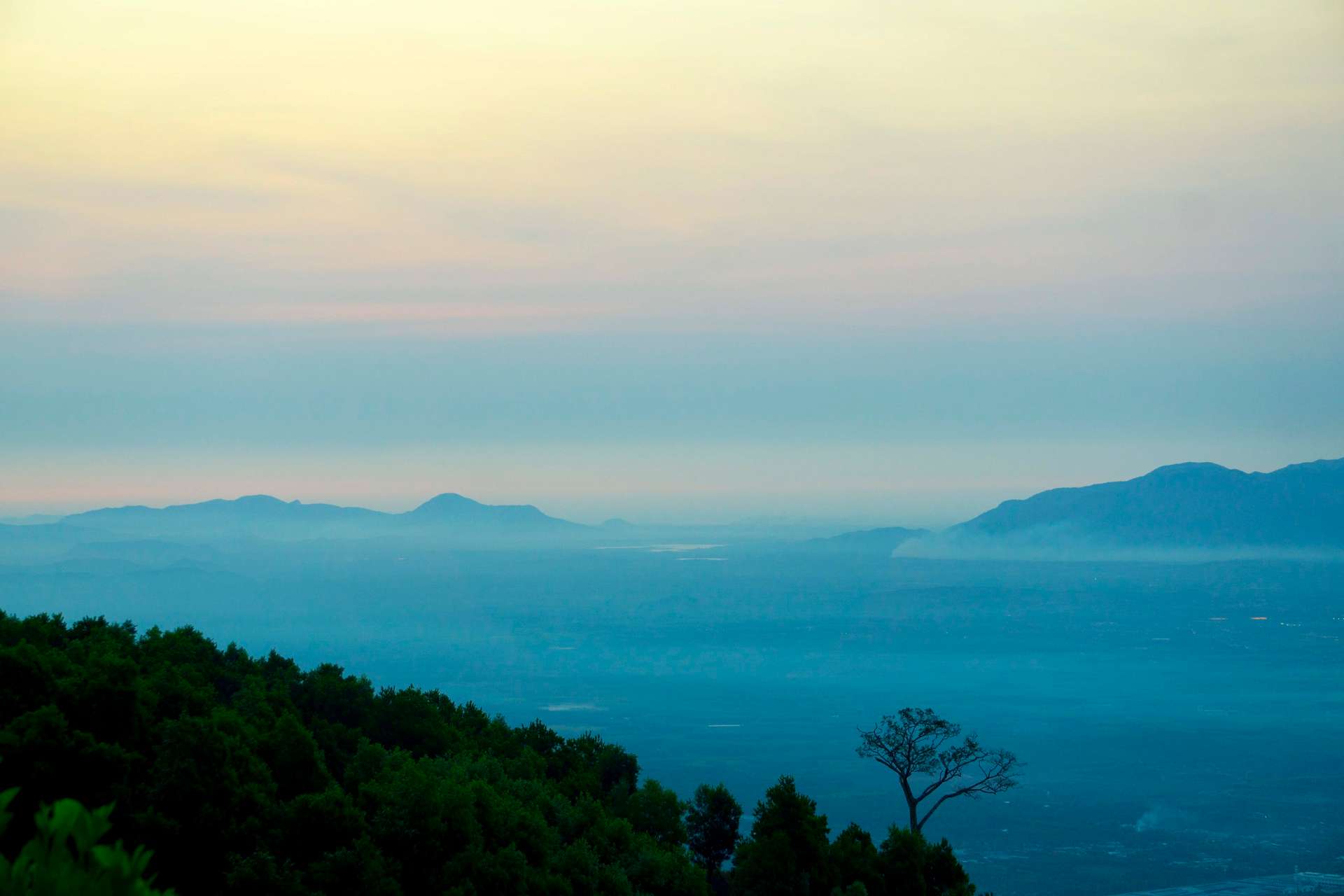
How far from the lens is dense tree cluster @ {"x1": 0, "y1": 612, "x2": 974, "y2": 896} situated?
20.2m

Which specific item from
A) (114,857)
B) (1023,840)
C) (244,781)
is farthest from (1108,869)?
(114,857)

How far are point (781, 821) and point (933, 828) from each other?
47.8 metres

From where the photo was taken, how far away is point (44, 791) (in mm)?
20688

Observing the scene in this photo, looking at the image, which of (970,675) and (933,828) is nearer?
(933,828)

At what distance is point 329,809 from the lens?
2062cm

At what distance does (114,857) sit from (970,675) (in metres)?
164

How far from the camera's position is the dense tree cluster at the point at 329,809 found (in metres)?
20.2

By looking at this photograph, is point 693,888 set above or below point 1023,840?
above

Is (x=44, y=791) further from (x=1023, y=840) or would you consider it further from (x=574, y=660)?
(x=574, y=660)

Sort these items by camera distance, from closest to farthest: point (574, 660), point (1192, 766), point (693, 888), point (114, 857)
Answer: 1. point (114, 857)
2. point (693, 888)
3. point (1192, 766)
4. point (574, 660)

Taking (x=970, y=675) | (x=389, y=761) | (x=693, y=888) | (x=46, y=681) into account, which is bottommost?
(x=970, y=675)

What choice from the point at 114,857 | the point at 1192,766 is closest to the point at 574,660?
the point at 1192,766

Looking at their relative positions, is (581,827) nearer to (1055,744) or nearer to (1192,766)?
(1192,766)

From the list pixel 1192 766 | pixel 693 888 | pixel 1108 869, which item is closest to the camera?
pixel 693 888
